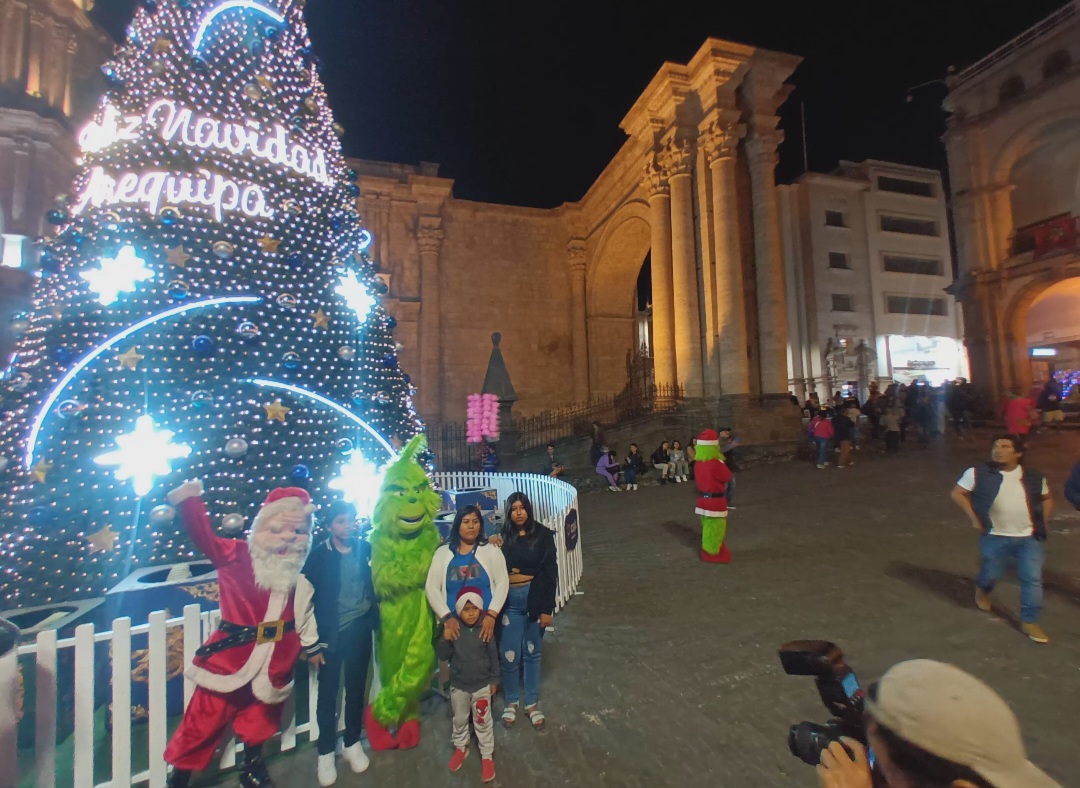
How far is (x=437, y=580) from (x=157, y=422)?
2290 mm

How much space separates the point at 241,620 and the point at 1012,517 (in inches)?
217

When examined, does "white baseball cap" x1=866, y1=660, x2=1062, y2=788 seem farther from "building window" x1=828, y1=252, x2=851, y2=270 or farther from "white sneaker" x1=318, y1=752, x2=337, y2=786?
"building window" x1=828, y1=252, x2=851, y2=270

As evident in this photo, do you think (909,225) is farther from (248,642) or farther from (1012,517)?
(248,642)

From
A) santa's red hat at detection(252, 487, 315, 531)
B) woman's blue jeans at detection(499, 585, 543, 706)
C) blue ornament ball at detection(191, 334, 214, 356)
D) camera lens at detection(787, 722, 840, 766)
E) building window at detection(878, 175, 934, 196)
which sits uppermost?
building window at detection(878, 175, 934, 196)

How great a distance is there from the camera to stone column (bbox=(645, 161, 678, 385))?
56.9 ft

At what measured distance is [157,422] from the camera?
3656mm

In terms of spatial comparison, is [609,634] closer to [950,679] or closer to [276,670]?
[276,670]

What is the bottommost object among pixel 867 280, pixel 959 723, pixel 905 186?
pixel 959 723

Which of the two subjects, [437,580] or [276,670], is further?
[437,580]

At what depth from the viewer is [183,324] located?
3811mm

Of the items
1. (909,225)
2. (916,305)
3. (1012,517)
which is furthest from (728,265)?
(909,225)

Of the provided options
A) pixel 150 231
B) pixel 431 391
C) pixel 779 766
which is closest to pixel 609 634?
pixel 779 766

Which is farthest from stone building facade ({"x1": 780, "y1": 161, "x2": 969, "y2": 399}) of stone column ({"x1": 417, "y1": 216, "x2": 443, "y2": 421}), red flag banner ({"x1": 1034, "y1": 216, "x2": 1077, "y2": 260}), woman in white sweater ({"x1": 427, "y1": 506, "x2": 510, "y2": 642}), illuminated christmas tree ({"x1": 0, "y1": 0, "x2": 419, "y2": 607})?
woman in white sweater ({"x1": 427, "y1": 506, "x2": 510, "y2": 642})

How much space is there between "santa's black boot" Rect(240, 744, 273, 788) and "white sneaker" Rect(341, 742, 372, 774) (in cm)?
39
